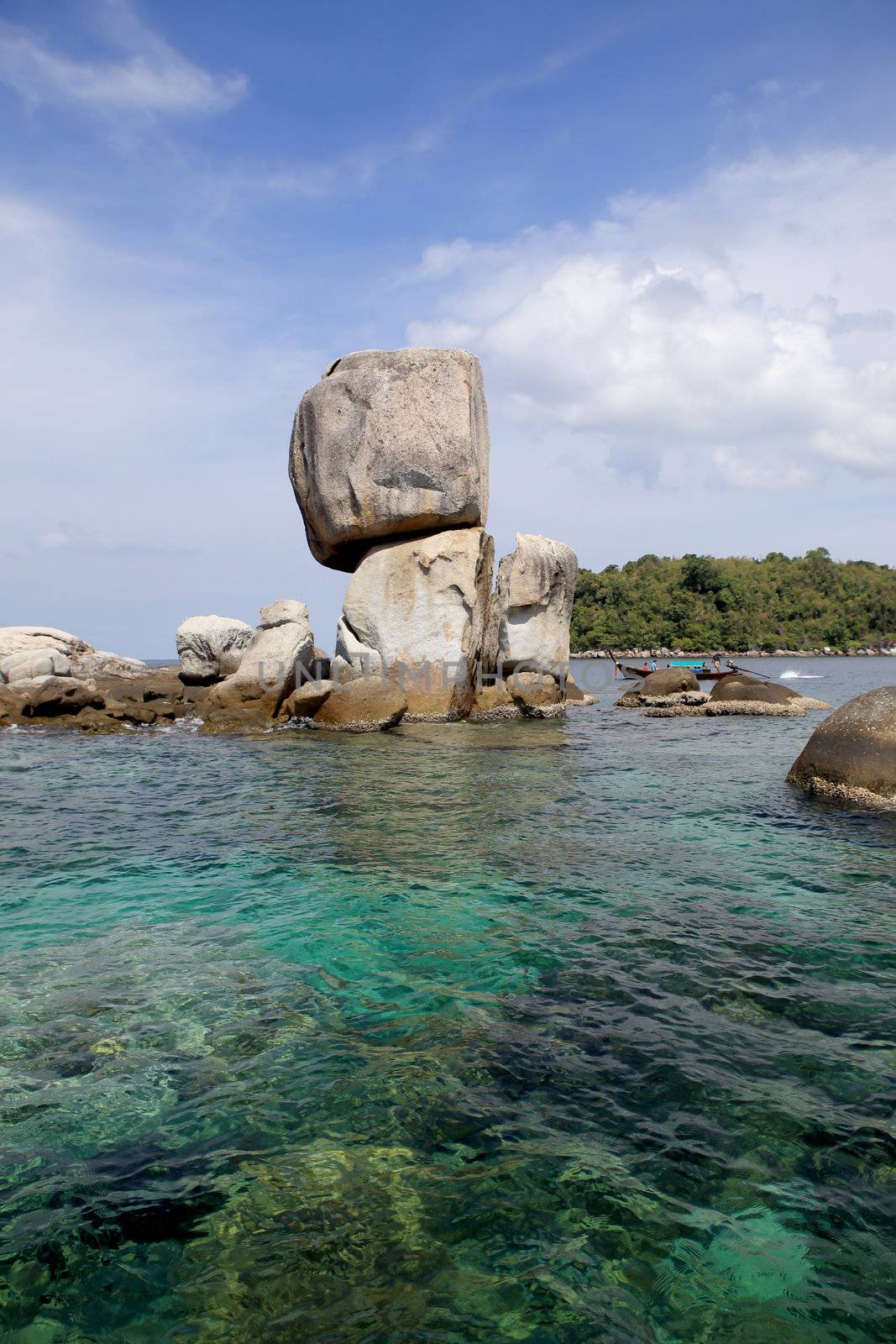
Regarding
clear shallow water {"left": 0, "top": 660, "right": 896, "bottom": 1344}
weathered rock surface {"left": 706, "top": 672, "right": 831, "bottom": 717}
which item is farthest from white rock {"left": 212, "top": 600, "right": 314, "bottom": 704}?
weathered rock surface {"left": 706, "top": 672, "right": 831, "bottom": 717}

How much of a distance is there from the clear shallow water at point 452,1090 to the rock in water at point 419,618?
414 inches

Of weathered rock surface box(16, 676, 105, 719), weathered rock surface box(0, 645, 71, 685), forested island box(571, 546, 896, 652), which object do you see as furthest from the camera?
forested island box(571, 546, 896, 652)

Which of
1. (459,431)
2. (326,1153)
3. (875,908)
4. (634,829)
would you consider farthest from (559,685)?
(326,1153)

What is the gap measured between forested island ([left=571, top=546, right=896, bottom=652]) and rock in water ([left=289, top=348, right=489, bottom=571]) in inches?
3035

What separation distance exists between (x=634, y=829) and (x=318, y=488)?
13139mm

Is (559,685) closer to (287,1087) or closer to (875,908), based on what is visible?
(875,908)

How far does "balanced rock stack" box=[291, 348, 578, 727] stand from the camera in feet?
61.4

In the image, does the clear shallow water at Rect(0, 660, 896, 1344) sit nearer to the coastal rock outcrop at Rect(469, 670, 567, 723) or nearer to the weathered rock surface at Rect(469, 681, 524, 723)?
the weathered rock surface at Rect(469, 681, 524, 723)

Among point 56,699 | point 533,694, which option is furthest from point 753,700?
point 56,699

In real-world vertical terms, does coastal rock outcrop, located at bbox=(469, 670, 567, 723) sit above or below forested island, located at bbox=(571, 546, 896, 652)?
below

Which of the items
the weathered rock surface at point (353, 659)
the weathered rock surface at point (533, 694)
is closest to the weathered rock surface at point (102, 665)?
the weathered rock surface at point (353, 659)

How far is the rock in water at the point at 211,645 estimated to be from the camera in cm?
2388

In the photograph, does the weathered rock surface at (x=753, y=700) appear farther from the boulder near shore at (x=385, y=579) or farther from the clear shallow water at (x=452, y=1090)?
the clear shallow water at (x=452, y=1090)

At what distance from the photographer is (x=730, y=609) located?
97.3 metres
